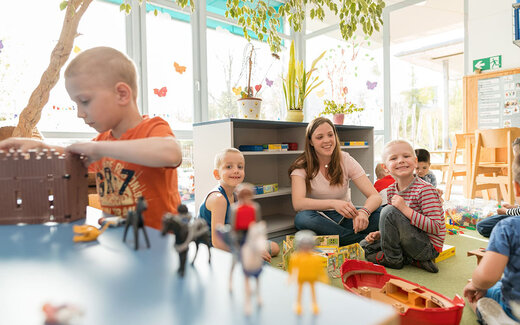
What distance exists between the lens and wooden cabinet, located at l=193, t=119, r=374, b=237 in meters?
2.50

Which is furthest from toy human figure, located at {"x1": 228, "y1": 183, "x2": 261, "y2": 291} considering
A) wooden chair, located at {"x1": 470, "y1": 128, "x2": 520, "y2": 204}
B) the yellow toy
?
wooden chair, located at {"x1": 470, "y1": 128, "x2": 520, "y2": 204}

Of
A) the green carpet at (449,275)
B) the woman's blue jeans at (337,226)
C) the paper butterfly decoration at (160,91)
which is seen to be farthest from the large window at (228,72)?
the green carpet at (449,275)

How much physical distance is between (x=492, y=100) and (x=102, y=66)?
15.6 feet

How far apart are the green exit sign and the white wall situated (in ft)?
0.12

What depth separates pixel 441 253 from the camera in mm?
2082

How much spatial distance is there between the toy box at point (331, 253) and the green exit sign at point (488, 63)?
3551 mm

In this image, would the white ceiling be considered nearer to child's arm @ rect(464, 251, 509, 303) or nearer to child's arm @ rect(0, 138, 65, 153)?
child's arm @ rect(464, 251, 509, 303)

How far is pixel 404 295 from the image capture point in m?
1.42

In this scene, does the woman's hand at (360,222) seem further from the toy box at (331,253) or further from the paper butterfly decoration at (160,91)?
the paper butterfly decoration at (160,91)

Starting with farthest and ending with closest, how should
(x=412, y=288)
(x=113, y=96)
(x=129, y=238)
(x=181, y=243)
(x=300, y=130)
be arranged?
(x=300, y=130)
(x=412, y=288)
(x=113, y=96)
(x=129, y=238)
(x=181, y=243)

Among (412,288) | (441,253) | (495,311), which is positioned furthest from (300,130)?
(495,311)

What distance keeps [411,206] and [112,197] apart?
1.68 metres

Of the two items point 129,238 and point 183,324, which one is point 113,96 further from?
point 183,324

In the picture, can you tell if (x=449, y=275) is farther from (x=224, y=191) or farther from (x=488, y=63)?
(x=488, y=63)
